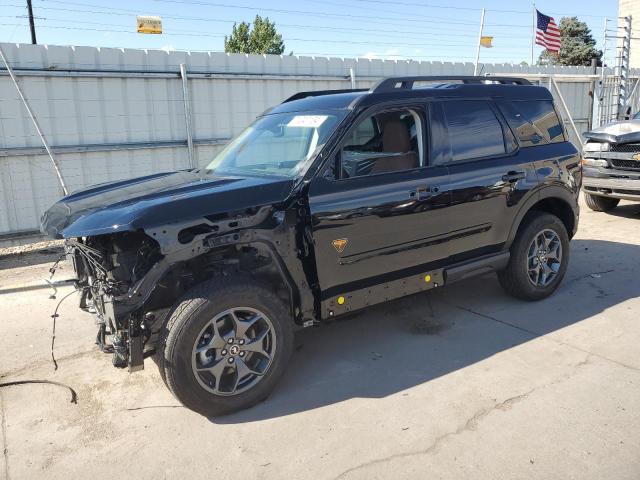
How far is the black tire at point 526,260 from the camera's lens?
16.4 ft

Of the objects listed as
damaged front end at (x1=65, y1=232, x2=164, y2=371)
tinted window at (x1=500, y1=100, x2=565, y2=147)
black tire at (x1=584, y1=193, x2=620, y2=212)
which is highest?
tinted window at (x1=500, y1=100, x2=565, y2=147)

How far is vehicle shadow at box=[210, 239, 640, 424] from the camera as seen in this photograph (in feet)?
12.3

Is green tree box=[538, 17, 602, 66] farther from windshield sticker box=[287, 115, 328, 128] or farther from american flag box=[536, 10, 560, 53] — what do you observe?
windshield sticker box=[287, 115, 328, 128]

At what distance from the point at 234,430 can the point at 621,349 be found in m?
2.99

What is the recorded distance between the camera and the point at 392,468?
9.52 ft

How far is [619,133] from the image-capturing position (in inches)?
340

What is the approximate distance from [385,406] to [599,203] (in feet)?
Result: 25.3

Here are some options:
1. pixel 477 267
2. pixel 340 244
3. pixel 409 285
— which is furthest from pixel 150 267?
pixel 477 267

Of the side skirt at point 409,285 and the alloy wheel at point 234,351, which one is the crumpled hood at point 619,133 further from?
the alloy wheel at point 234,351

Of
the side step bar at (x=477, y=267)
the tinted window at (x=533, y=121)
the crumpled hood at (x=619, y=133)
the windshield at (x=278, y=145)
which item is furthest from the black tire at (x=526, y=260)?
the crumpled hood at (x=619, y=133)

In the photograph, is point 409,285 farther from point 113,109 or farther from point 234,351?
point 113,109

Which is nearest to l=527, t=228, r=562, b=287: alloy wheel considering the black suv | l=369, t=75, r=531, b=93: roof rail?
the black suv

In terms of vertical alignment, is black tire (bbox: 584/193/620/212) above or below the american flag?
below

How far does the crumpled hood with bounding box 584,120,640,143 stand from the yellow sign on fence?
757 cm
